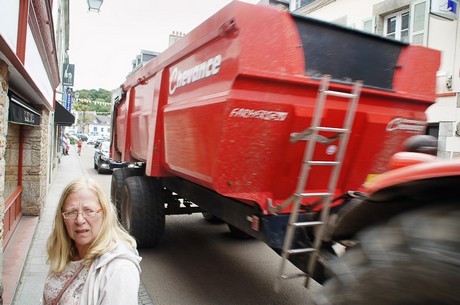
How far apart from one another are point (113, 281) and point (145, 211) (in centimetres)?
393

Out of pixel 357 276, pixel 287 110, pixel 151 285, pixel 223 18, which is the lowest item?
pixel 151 285

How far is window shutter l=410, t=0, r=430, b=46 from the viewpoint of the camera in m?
9.73

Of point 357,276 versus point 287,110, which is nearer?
point 357,276

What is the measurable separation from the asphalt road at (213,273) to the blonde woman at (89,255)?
2522mm

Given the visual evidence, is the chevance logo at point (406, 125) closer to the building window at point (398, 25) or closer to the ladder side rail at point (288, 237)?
the ladder side rail at point (288, 237)

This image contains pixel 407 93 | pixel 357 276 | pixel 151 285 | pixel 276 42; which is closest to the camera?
pixel 357 276

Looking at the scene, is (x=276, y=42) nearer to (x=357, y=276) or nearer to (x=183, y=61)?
(x=183, y=61)

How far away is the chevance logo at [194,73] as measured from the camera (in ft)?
10.7

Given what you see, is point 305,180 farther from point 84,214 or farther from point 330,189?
point 84,214

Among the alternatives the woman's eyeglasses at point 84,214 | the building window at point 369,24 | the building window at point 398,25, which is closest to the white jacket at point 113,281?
the woman's eyeglasses at point 84,214

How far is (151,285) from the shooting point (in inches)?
179

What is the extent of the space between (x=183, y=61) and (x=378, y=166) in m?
2.29

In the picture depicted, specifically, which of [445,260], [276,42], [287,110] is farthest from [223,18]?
[445,260]

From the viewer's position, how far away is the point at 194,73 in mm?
3756
